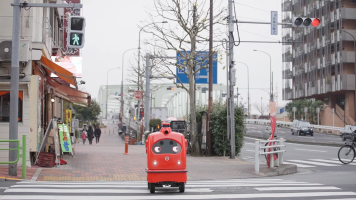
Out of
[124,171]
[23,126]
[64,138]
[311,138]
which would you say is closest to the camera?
[23,126]

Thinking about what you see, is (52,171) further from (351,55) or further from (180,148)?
(351,55)

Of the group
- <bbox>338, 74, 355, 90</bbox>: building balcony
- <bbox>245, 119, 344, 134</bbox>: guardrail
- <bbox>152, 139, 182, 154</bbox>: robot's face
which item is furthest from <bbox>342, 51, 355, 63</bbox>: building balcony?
<bbox>152, 139, 182, 154</bbox>: robot's face

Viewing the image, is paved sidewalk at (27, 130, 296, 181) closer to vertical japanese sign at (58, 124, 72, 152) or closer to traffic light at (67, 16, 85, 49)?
vertical japanese sign at (58, 124, 72, 152)

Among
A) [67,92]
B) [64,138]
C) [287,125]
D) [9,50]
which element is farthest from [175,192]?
[287,125]

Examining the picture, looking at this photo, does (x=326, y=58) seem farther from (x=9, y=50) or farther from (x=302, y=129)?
(x=9, y=50)

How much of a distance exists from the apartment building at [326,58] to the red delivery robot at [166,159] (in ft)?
151

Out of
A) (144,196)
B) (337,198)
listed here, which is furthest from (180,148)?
(337,198)


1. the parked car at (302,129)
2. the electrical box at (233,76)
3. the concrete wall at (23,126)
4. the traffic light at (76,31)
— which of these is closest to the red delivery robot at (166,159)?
the traffic light at (76,31)

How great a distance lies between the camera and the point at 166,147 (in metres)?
10.3

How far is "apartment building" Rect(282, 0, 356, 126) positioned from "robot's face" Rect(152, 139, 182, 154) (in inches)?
1811

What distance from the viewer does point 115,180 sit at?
14141mm

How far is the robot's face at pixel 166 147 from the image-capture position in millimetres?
10305

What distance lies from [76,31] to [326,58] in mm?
55093

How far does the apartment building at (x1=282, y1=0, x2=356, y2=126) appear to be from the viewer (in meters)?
59.4
